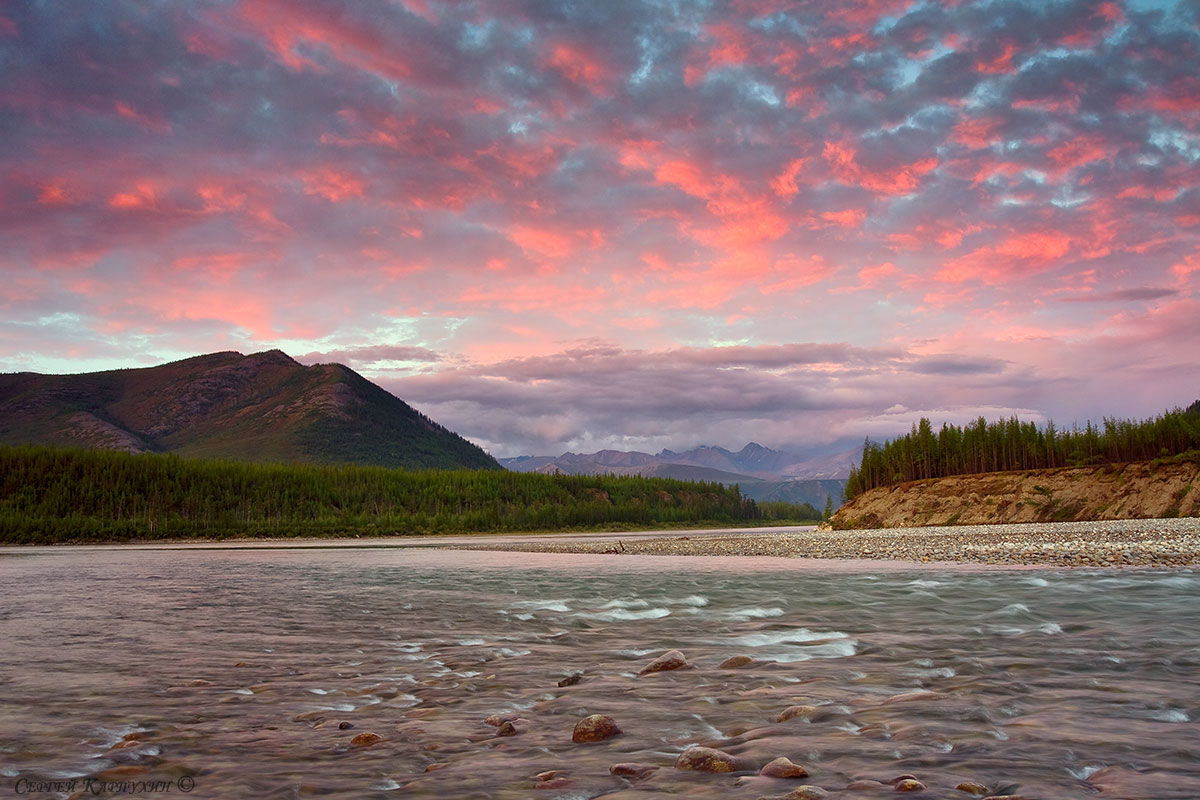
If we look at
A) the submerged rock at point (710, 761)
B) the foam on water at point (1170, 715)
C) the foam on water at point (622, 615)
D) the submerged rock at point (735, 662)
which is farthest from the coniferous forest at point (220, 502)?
the foam on water at point (1170, 715)

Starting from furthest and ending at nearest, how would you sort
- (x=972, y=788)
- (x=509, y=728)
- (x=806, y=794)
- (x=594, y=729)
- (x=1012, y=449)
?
(x=1012, y=449), (x=509, y=728), (x=594, y=729), (x=972, y=788), (x=806, y=794)

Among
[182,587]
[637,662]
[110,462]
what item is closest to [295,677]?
[637,662]

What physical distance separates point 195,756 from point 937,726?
7.80 m

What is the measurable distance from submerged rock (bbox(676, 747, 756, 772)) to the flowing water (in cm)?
22

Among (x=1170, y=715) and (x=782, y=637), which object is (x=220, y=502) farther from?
(x=1170, y=715)

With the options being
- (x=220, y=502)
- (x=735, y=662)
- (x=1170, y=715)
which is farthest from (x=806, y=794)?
(x=220, y=502)

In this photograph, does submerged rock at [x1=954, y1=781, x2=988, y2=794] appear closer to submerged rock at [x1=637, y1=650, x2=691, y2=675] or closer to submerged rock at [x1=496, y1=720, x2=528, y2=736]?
submerged rock at [x1=496, y1=720, x2=528, y2=736]

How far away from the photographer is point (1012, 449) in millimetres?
92188

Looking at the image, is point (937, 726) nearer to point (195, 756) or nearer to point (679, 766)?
point (679, 766)

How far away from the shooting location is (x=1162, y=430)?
76.4m

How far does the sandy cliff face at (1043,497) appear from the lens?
213 ft

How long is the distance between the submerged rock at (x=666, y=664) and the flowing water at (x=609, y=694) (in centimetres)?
29

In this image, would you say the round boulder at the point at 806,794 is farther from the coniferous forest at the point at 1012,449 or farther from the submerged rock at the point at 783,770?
the coniferous forest at the point at 1012,449

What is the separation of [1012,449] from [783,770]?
10021 cm
